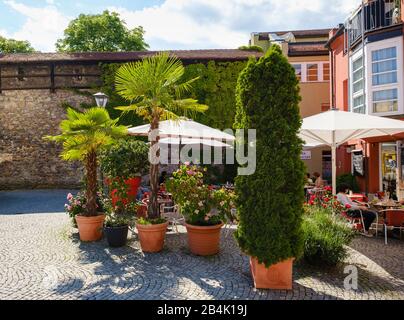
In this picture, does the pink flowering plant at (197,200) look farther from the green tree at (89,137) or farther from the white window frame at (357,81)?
the white window frame at (357,81)

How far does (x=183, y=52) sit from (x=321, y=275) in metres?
14.6

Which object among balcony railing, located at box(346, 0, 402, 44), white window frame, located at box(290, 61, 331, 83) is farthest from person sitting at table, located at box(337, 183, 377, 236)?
white window frame, located at box(290, 61, 331, 83)

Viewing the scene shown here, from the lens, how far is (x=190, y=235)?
228 inches

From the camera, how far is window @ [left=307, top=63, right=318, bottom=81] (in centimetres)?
1988

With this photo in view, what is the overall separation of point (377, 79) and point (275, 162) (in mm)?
9845

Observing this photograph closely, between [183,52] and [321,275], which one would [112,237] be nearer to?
[321,275]

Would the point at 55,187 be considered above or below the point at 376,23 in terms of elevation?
below

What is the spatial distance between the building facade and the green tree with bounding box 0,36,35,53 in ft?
92.7

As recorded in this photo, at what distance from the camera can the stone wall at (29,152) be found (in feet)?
55.5

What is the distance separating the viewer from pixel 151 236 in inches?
231

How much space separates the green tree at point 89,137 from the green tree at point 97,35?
877 inches

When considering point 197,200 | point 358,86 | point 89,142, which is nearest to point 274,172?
point 197,200

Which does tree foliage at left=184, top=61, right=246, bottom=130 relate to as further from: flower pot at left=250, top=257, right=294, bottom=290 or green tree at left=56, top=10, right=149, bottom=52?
green tree at left=56, top=10, right=149, bottom=52
